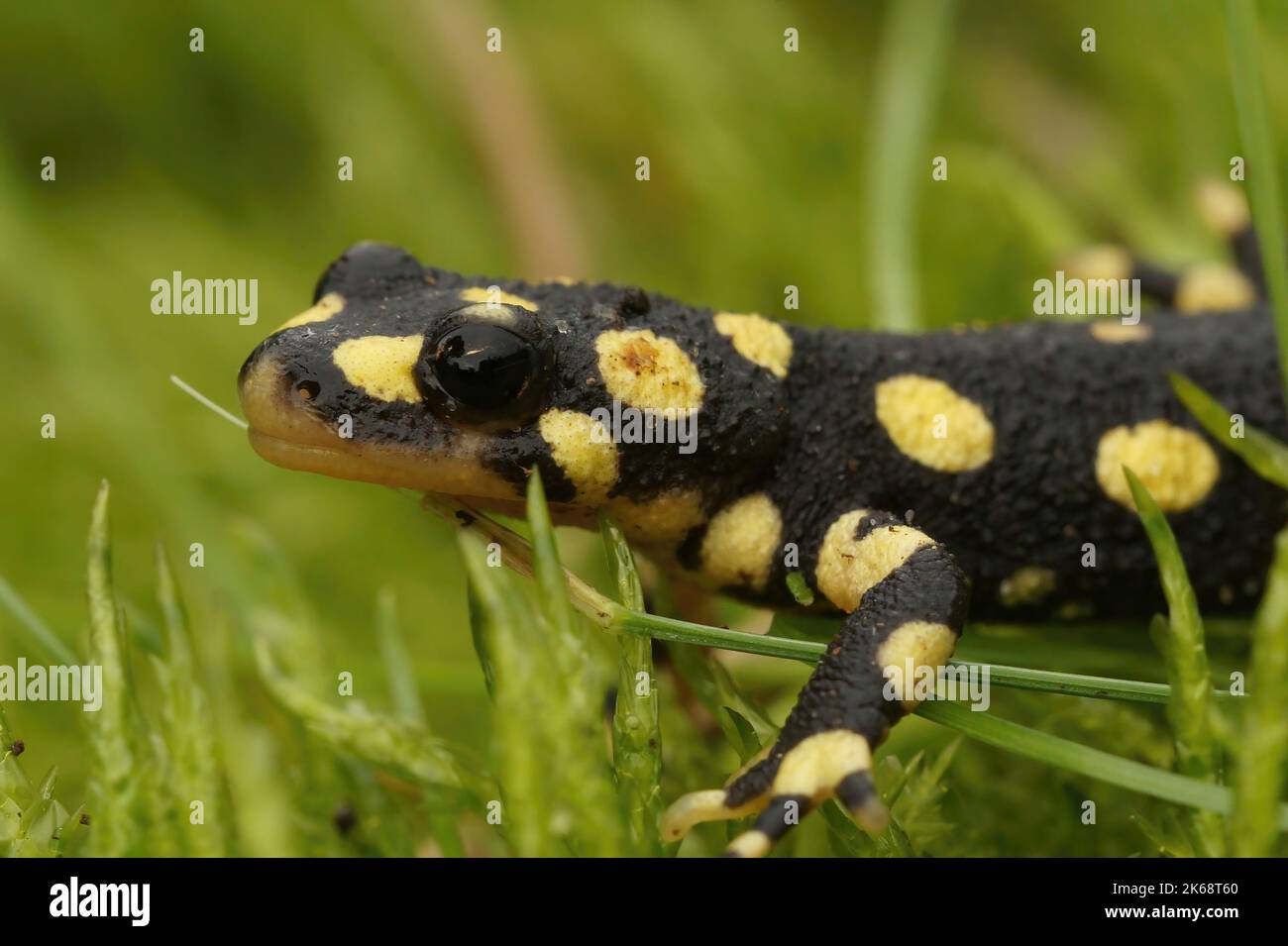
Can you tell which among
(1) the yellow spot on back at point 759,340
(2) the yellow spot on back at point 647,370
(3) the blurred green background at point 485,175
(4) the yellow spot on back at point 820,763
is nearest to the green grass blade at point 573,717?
(4) the yellow spot on back at point 820,763

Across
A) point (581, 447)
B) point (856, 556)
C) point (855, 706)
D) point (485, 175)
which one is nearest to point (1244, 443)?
point (856, 556)

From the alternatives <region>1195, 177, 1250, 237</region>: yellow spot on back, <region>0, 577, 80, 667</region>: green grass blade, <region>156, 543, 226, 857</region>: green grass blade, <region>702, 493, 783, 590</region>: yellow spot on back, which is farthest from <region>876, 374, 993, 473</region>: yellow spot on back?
<region>1195, 177, 1250, 237</region>: yellow spot on back

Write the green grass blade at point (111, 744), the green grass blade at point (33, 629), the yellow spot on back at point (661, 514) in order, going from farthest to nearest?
the yellow spot on back at point (661, 514)
the green grass blade at point (33, 629)
the green grass blade at point (111, 744)

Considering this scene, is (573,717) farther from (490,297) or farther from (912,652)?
(490,297)

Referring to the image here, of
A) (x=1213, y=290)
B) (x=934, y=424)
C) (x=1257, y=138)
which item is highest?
(x=1213, y=290)

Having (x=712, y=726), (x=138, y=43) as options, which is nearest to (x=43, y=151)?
(x=138, y=43)

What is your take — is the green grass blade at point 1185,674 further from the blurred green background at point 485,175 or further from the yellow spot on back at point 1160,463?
the blurred green background at point 485,175

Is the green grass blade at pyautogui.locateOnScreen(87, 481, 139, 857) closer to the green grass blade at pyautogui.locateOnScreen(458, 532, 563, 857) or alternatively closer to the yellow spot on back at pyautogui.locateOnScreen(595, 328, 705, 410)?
the green grass blade at pyautogui.locateOnScreen(458, 532, 563, 857)
